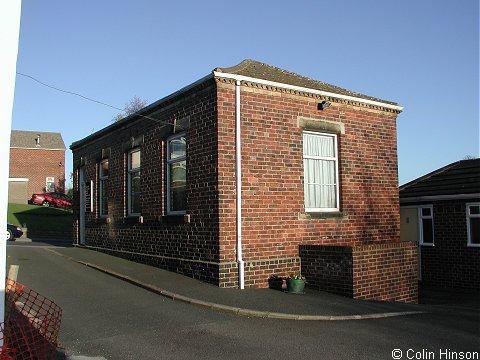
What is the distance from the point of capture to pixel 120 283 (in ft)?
35.1

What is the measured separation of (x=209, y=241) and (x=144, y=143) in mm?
4295

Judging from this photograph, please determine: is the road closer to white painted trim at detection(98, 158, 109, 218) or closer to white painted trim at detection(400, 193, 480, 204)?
white painted trim at detection(400, 193, 480, 204)

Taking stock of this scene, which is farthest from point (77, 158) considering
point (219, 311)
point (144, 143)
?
point (219, 311)

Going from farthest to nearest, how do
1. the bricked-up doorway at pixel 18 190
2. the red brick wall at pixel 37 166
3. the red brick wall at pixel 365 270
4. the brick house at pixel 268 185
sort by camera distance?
1. the red brick wall at pixel 37 166
2. the bricked-up doorway at pixel 18 190
3. the brick house at pixel 268 185
4. the red brick wall at pixel 365 270

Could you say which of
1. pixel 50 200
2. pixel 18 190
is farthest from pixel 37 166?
pixel 50 200

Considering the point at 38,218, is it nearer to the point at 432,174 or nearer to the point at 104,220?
the point at 104,220

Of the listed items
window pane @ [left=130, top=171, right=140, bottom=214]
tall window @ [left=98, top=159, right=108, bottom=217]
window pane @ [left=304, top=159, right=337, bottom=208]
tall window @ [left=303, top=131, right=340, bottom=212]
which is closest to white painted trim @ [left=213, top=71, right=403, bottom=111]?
tall window @ [left=303, top=131, right=340, bottom=212]

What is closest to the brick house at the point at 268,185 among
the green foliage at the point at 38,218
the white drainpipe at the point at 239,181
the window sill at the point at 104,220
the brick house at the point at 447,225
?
the white drainpipe at the point at 239,181

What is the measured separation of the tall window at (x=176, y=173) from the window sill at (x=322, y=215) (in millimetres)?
2909

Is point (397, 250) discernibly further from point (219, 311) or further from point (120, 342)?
point (120, 342)

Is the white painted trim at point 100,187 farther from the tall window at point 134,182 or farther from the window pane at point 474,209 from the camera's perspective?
the window pane at point 474,209

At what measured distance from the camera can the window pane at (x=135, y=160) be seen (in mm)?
14172

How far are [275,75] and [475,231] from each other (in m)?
7.87

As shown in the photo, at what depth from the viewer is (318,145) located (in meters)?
12.1
